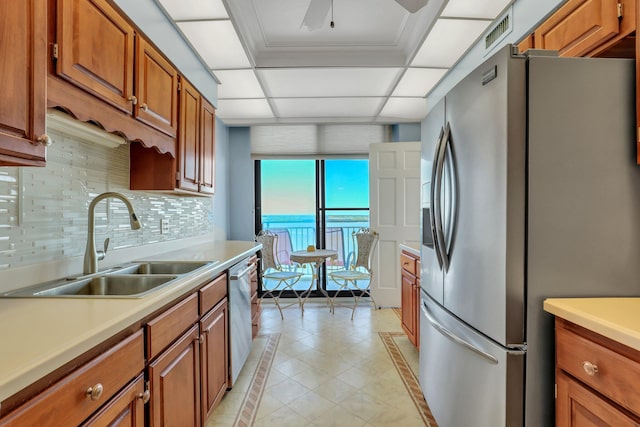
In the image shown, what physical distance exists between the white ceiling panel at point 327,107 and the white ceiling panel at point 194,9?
1.50 meters

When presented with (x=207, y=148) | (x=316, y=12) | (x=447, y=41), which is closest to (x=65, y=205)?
(x=207, y=148)

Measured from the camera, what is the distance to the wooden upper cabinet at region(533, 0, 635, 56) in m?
1.26

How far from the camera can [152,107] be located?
184 centimetres

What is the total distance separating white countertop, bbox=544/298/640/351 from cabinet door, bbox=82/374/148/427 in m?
1.35

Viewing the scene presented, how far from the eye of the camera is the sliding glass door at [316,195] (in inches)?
185

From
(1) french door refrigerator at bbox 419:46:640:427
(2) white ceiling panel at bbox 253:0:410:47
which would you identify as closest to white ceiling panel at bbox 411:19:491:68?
(2) white ceiling panel at bbox 253:0:410:47

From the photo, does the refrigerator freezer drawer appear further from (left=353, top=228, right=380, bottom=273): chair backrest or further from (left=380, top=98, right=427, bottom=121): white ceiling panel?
(left=380, top=98, right=427, bottom=121): white ceiling panel

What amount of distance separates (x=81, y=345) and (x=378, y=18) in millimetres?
2543

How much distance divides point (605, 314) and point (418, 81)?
264 centimetres

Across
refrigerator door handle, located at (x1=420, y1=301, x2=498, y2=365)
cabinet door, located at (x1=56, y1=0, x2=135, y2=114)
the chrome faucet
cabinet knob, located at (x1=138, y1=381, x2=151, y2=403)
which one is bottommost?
cabinet knob, located at (x1=138, y1=381, x2=151, y2=403)

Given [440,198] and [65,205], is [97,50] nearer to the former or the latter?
[65,205]

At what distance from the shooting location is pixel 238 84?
3.16m

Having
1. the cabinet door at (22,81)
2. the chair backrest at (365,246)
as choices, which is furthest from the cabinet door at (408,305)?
the cabinet door at (22,81)

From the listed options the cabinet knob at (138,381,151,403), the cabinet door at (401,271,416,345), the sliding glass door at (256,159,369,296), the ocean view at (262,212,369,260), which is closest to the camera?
the cabinet knob at (138,381,151,403)
